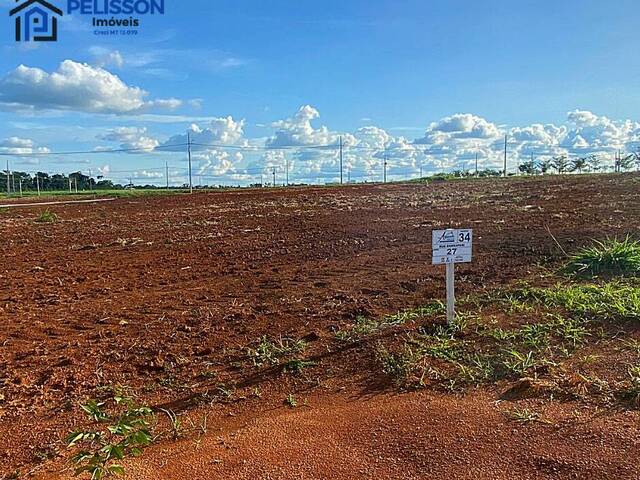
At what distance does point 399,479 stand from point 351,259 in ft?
20.0

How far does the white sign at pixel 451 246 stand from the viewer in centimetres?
450

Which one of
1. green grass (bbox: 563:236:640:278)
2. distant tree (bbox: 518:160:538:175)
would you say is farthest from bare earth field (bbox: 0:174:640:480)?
distant tree (bbox: 518:160:538:175)

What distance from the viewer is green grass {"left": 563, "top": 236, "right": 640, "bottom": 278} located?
599cm

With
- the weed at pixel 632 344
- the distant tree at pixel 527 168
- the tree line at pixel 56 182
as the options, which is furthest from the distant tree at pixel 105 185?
the weed at pixel 632 344

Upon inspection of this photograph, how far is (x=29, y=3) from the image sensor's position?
1267 centimetres

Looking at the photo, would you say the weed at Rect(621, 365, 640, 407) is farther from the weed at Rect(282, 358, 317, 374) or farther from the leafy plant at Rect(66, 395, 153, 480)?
the leafy plant at Rect(66, 395, 153, 480)

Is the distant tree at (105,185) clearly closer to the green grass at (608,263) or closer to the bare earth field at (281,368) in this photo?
the bare earth field at (281,368)

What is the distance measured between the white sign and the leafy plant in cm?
253

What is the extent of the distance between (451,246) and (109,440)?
9.56ft

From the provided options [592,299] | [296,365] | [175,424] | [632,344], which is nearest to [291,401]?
[296,365]

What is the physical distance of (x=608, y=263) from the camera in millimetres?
6172

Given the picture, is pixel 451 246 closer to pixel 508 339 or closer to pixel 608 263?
pixel 508 339

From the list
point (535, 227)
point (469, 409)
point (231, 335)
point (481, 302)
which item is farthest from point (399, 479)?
point (535, 227)

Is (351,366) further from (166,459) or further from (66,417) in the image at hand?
(66,417)
